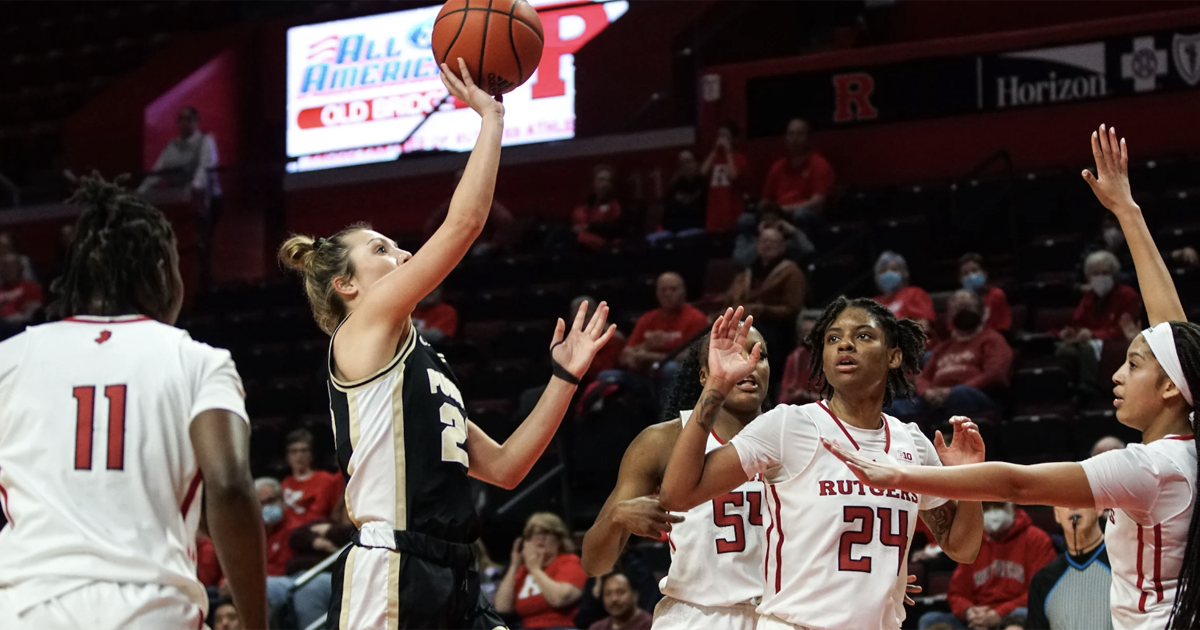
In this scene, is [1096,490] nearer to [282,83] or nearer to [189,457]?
[189,457]

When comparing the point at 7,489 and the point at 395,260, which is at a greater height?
the point at 395,260

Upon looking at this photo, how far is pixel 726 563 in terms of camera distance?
183 inches

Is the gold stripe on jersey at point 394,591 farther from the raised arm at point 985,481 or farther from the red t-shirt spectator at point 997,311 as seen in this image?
the red t-shirt spectator at point 997,311

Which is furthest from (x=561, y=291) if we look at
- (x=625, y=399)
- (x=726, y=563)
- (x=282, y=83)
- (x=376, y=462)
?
(x=376, y=462)

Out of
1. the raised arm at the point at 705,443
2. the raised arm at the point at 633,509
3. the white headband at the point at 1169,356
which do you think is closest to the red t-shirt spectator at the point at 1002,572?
the raised arm at the point at 633,509

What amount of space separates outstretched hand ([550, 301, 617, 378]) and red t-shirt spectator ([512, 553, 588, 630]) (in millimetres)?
4056

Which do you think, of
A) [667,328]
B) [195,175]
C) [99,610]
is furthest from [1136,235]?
[195,175]

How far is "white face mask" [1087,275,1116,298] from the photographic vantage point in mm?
9523

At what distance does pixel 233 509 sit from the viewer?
2.96 m

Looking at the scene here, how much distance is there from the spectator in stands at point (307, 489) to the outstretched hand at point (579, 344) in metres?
5.75

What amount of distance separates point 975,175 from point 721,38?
3.13 meters

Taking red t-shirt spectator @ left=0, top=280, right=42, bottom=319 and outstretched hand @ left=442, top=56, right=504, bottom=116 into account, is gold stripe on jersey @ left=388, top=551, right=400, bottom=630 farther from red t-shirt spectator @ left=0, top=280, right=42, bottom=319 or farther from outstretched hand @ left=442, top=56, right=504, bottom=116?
red t-shirt spectator @ left=0, top=280, right=42, bottom=319

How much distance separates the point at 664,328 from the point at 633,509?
6.11 m

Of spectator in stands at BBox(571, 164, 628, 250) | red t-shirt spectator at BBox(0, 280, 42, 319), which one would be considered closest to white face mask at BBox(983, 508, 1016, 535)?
spectator in stands at BBox(571, 164, 628, 250)
